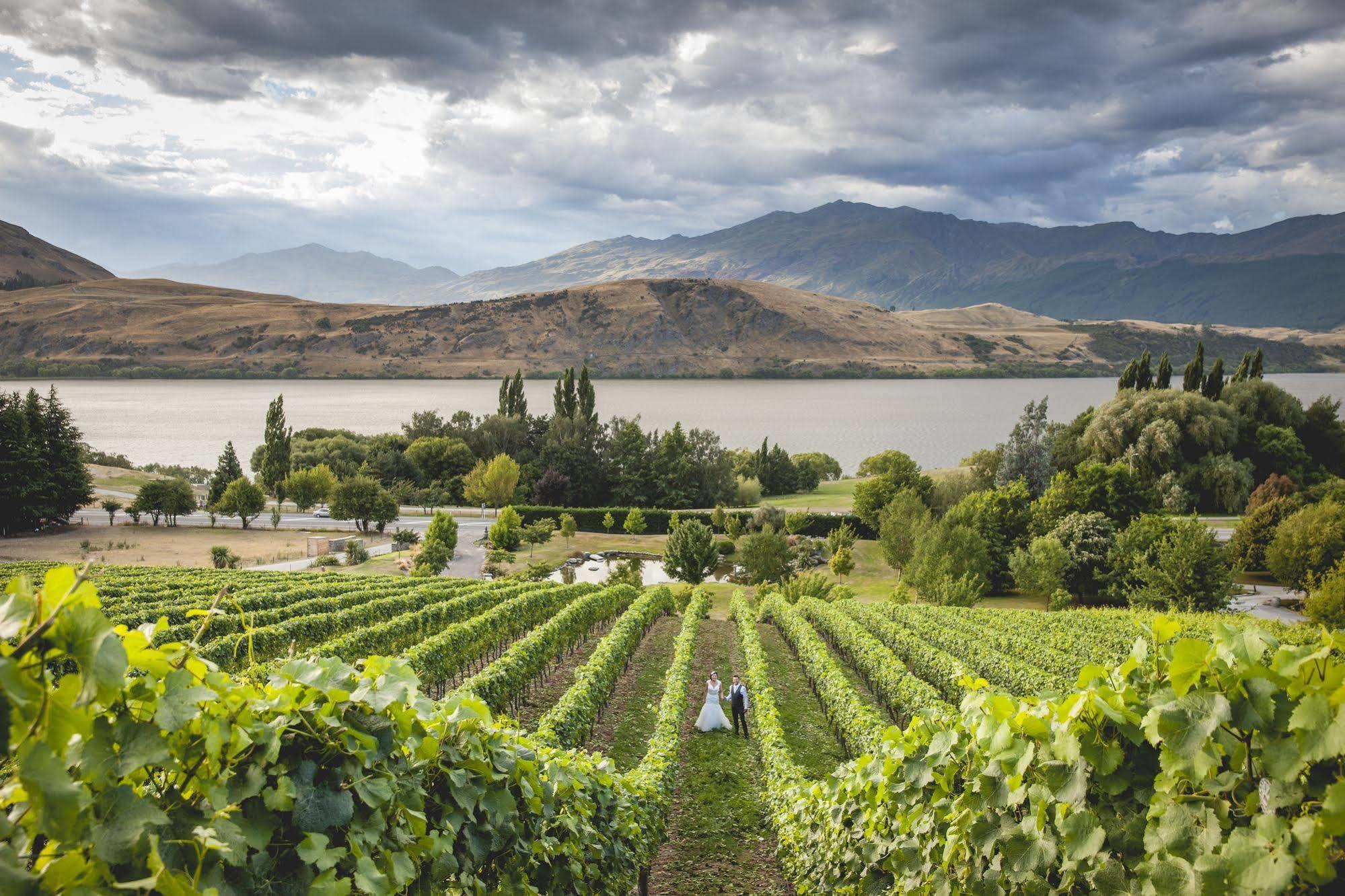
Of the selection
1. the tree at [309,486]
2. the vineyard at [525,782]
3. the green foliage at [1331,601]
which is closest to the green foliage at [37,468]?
the tree at [309,486]

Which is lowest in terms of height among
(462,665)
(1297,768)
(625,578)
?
(625,578)

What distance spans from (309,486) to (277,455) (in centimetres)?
501

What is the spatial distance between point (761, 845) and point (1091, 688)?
361 inches

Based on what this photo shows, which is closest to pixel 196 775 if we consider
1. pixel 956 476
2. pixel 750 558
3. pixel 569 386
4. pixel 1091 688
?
pixel 1091 688

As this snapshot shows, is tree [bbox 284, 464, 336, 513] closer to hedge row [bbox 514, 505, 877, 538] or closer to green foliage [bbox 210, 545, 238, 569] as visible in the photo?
hedge row [bbox 514, 505, 877, 538]

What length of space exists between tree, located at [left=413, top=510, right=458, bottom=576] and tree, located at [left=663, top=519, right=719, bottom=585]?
41.1 ft

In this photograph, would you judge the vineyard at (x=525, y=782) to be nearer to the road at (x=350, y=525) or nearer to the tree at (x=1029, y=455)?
the road at (x=350, y=525)

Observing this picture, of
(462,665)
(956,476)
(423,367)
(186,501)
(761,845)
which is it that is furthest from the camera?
(423,367)

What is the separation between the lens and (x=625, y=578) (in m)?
41.0

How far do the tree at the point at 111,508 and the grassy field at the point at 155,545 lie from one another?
2.11 metres

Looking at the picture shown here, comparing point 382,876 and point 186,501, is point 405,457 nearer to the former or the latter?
point 186,501

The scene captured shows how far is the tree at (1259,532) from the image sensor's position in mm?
40062

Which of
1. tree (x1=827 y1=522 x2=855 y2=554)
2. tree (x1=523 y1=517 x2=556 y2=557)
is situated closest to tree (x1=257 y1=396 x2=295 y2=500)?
tree (x1=523 y1=517 x2=556 y2=557)

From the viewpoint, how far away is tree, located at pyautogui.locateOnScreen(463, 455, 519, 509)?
62125 mm
